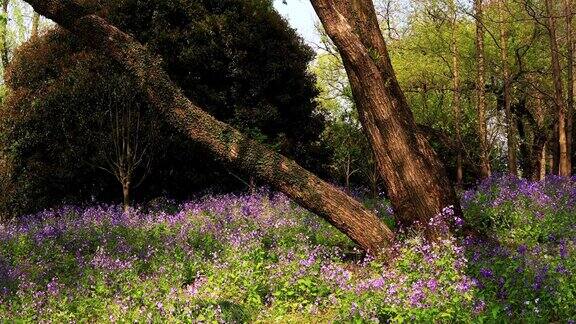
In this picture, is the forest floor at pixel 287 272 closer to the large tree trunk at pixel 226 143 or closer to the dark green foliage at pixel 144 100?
the large tree trunk at pixel 226 143

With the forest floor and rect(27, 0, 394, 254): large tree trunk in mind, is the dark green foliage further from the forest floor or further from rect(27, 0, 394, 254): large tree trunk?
rect(27, 0, 394, 254): large tree trunk

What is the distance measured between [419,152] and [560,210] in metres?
3.60

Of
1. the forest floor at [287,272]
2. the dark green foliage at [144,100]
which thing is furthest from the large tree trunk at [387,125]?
the dark green foliage at [144,100]

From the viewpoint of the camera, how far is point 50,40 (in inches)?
628

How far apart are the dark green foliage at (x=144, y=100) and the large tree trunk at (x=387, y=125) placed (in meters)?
6.55

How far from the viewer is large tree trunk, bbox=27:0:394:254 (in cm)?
761

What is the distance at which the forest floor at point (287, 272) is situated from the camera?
18.0 ft

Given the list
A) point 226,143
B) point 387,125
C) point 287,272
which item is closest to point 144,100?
point 226,143

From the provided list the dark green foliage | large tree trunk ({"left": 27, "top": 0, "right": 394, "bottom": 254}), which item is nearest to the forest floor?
large tree trunk ({"left": 27, "top": 0, "right": 394, "bottom": 254})

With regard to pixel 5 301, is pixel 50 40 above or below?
above

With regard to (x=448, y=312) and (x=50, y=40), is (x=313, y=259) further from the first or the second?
(x=50, y=40)

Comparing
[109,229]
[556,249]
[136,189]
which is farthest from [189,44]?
[556,249]

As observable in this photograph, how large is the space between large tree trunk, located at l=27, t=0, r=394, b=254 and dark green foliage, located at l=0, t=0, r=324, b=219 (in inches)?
212

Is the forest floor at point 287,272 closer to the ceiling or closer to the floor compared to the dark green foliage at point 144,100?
closer to the floor
